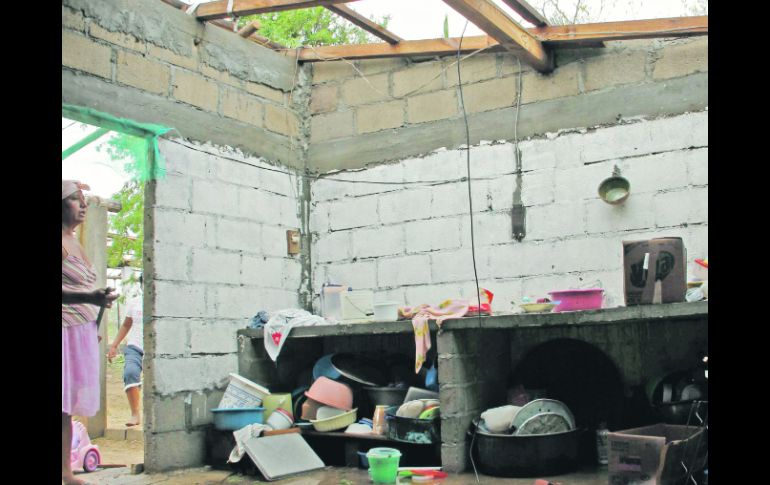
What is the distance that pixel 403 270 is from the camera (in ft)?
19.3

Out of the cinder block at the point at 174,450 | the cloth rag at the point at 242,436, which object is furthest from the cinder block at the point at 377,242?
the cinder block at the point at 174,450

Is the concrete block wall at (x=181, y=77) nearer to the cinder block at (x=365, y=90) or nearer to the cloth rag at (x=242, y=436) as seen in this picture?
the cinder block at (x=365, y=90)

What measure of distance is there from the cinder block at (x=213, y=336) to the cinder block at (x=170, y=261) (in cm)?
36

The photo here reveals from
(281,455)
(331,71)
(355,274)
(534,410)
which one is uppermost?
(331,71)

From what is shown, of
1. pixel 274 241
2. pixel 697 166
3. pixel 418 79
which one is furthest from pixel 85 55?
pixel 697 166

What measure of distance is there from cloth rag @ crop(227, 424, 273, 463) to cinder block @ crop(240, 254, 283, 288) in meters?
1.16

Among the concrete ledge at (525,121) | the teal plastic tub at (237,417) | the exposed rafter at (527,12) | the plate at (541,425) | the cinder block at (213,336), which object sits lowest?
the teal plastic tub at (237,417)

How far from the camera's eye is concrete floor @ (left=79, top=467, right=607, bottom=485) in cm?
431

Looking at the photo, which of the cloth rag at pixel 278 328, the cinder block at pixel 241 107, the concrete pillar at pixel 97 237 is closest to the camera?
the cloth rag at pixel 278 328

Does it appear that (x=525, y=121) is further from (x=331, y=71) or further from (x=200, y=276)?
(x=200, y=276)

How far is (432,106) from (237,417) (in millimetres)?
2781

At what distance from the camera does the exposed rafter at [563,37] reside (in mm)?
4805
